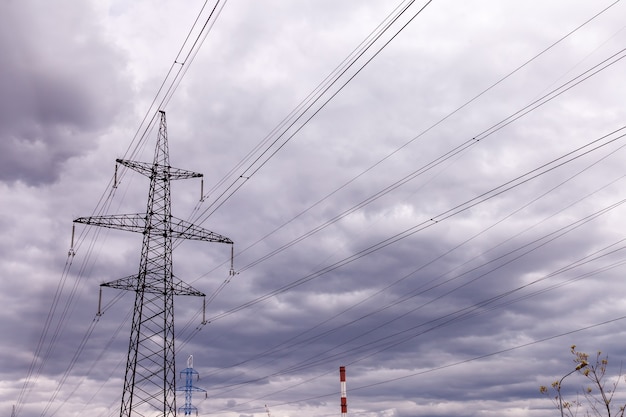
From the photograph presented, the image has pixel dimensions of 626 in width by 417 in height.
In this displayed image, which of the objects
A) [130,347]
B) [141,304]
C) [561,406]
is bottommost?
[561,406]

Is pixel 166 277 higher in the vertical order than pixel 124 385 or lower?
higher

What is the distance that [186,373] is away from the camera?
151375 mm

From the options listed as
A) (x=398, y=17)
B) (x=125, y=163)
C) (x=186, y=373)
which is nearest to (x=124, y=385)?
(x=125, y=163)

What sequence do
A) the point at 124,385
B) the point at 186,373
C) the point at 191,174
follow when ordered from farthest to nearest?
the point at 186,373 < the point at 191,174 < the point at 124,385

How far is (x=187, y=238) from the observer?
192 feet

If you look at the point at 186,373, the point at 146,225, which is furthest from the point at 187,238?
the point at 186,373

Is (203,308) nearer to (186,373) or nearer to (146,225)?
(146,225)

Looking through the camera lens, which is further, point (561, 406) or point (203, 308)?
point (203, 308)

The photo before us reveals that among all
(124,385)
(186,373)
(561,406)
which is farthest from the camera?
(186,373)

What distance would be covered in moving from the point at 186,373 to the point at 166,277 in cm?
10108

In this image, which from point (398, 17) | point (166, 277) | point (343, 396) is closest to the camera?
point (398, 17)

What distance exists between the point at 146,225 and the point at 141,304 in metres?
7.77

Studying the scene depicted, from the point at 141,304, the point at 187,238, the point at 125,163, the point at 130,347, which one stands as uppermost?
the point at 125,163

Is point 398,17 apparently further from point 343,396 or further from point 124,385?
point 343,396
